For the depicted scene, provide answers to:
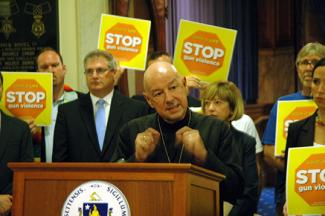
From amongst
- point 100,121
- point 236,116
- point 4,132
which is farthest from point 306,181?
point 4,132

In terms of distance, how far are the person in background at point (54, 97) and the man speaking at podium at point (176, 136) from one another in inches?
49.6

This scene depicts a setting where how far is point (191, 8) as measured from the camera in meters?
10.6

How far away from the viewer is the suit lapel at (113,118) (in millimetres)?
4762

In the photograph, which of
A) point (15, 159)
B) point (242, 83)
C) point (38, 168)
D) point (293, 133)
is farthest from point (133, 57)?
point (242, 83)

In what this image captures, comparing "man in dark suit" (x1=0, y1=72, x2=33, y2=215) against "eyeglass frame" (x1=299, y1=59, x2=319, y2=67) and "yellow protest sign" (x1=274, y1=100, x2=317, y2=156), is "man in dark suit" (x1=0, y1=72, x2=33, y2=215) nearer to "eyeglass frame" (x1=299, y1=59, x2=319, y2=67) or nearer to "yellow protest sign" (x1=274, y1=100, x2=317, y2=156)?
"yellow protest sign" (x1=274, y1=100, x2=317, y2=156)

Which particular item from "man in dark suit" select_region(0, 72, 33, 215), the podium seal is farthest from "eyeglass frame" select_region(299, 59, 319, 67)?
the podium seal

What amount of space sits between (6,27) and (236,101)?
2622mm

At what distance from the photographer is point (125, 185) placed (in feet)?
9.74

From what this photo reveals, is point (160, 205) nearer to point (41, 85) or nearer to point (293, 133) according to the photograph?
point (293, 133)

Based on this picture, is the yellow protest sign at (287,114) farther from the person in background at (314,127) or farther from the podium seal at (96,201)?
the podium seal at (96,201)

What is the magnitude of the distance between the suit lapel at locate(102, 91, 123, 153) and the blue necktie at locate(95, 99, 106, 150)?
0.17ft

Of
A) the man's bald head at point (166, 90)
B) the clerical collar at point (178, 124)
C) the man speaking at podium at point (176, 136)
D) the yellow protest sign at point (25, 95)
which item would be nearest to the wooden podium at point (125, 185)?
the man speaking at podium at point (176, 136)

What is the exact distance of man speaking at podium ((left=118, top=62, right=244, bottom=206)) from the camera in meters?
3.34

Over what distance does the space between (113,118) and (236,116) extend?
31.1 inches
